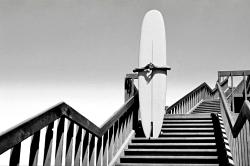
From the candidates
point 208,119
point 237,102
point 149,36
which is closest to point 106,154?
point 149,36

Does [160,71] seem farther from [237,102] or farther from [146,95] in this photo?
[237,102]

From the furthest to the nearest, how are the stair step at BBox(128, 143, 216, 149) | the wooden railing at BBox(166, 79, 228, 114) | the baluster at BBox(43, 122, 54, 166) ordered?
the wooden railing at BBox(166, 79, 228, 114) < the stair step at BBox(128, 143, 216, 149) < the baluster at BBox(43, 122, 54, 166)

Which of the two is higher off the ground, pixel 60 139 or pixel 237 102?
pixel 237 102

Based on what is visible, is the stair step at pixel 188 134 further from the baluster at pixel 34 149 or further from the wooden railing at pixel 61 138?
the baluster at pixel 34 149

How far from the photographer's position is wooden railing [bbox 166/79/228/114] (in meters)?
11.2

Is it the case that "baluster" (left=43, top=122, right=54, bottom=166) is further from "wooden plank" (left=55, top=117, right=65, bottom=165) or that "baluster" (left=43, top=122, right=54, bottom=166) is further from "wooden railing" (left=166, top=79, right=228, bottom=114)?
"wooden railing" (left=166, top=79, right=228, bottom=114)

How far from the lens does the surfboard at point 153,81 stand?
6.32 metres

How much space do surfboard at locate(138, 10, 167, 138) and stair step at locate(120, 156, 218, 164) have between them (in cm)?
99

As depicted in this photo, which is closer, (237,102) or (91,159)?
(91,159)

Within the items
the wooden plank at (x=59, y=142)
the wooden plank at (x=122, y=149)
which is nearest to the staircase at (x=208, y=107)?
the wooden plank at (x=122, y=149)

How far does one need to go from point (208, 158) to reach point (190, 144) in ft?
2.34

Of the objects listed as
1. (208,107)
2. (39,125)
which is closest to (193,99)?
A: (208,107)

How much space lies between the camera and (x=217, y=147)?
5.63 m

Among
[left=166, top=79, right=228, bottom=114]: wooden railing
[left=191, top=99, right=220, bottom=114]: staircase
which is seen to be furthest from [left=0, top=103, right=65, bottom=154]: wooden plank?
[left=191, top=99, right=220, bottom=114]: staircase
